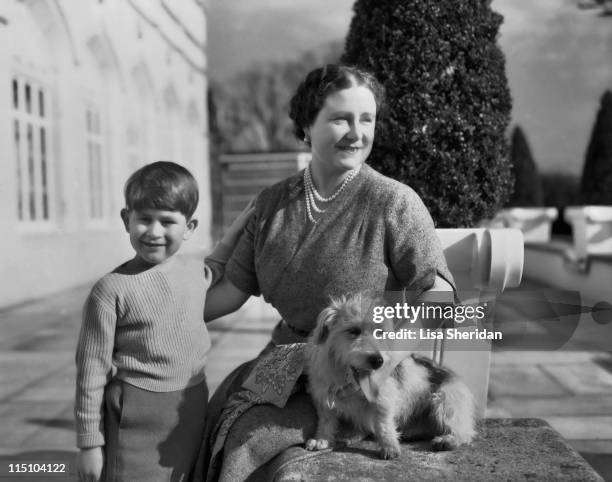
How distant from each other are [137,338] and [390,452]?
75 centimetres

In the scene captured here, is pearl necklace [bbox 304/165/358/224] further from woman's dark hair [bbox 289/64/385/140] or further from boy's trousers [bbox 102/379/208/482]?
boy's trousers [bbox 102/379/208/482]

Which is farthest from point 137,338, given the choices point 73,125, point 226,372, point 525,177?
point 525,177

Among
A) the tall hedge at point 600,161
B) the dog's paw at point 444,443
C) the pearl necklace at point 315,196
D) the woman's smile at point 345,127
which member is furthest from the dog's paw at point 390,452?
the tall hedge at point 600,161

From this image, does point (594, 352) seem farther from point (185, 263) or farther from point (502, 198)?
point (185, 263)

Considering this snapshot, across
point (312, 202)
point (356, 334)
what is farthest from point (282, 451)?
point (312, 202)

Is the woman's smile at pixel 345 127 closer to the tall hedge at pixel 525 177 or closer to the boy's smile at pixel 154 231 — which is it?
the boy's smile at pixel 154 231

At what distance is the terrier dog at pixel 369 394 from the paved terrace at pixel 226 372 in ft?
2.65

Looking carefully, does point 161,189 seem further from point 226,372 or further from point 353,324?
point 226,372

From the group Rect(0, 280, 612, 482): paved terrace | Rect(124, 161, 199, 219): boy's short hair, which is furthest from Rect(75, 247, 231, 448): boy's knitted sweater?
Rect(0, 280, 612, 482): paved terrace

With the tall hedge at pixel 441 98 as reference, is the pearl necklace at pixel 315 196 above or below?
below

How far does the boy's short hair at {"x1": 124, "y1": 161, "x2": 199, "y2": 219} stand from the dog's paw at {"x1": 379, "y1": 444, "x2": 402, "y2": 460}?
85 centimetres

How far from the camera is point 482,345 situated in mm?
2162

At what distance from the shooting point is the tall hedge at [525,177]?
14.5 m

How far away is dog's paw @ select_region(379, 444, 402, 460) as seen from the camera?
1562 mm
